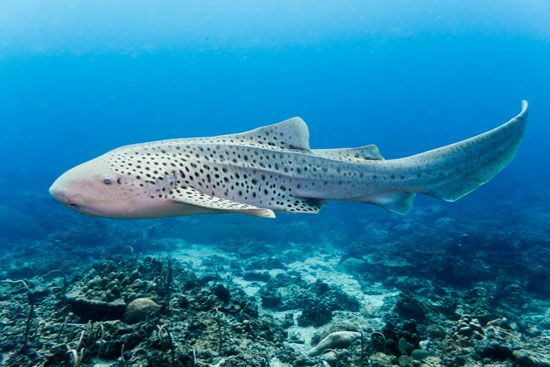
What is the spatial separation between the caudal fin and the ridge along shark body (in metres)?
0.02

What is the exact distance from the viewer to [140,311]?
16.4 ft

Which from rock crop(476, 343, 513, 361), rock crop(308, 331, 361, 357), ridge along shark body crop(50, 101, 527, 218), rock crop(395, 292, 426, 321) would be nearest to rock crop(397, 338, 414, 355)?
rock crop(476, 343, 513, 361)

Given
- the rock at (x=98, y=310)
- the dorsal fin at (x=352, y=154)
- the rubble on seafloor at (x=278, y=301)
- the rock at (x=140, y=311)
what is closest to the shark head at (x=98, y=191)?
the rubble on seafloor at (x=278, y=301)

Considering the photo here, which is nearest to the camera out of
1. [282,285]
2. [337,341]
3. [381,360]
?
[381,360]

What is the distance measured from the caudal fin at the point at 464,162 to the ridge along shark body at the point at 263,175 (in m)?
0.02

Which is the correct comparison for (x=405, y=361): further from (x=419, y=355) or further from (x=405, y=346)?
(x=405, y=346)

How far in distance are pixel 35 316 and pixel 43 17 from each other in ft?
713

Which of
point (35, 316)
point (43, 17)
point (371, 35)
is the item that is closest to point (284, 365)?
point (35, 316)

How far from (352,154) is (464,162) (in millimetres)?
1921

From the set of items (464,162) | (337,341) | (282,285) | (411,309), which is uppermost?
(464,162)

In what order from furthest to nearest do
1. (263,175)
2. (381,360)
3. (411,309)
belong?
(411,309) < (263,175) < (381,360)

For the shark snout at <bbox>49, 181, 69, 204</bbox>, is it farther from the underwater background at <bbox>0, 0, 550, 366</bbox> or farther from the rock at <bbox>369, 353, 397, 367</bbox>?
the rock at <bbox>369, 353, 397, 367</bbox>

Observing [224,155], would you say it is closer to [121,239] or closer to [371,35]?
[121,239]

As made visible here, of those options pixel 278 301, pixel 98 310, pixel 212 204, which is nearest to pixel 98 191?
pixel 212 204
